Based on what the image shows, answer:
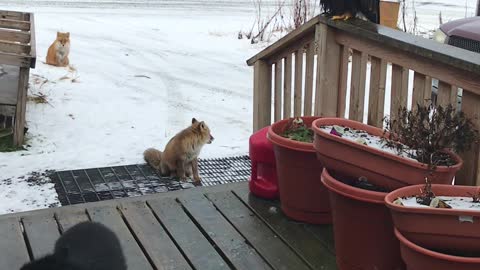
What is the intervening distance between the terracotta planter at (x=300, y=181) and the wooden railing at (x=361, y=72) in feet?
1.43

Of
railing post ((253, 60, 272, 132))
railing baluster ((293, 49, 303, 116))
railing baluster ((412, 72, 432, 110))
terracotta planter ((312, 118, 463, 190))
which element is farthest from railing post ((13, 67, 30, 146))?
railing baluster ((412, 72, 432, 110))

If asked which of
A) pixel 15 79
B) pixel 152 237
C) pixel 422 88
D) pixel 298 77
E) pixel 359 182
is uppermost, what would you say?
pixel 422 88

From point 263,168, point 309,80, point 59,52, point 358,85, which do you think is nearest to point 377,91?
point 358,85

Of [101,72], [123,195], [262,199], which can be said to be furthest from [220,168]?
[101,72]

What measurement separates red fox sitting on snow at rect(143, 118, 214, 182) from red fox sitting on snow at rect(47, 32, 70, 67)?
150 inches

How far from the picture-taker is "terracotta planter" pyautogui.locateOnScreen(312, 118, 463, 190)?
7.06 feet

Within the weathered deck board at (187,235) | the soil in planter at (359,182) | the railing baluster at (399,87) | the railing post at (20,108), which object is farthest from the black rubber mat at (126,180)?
the soil in planter at (359,182)

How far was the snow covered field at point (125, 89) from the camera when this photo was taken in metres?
4.75

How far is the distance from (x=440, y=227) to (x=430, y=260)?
107 millimetres

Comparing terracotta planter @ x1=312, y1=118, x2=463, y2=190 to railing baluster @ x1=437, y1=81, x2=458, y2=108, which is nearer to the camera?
terracotta planter @ x1=312, y1=118, x2=463, y2=190

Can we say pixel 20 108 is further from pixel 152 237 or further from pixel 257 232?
pixel 257 232

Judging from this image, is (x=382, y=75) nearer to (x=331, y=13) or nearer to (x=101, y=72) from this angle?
(x=331, y=13)

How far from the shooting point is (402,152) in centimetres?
225

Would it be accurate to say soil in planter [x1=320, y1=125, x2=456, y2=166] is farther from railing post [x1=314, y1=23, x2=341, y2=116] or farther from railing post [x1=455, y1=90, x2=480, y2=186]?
railing post [x1=314, y1=23, x2=341, y2=116]
